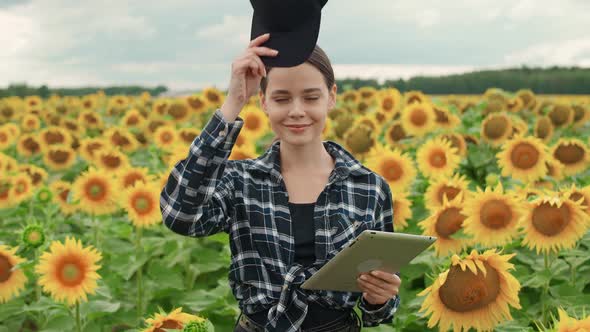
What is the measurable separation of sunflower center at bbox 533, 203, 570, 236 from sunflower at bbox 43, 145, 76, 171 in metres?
4.29

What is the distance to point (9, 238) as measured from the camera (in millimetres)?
4824

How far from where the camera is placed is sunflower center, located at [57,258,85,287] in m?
3.04

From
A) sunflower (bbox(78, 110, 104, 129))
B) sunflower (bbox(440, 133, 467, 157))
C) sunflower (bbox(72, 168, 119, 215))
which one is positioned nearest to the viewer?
sunflower (bbox(72, 168, 119, 215))

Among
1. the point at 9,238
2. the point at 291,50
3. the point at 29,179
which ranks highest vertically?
the point at 291,50

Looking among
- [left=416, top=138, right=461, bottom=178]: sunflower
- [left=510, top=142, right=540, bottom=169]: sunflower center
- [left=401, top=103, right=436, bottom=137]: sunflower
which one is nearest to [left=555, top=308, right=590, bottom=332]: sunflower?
[left=510, top=142, right=540, bottom=169]: sunflower center

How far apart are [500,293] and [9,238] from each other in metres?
3.37

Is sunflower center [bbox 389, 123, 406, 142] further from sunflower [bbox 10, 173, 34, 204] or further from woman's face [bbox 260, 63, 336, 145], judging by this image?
woman's face [bbox 260, 63, 336, 145]

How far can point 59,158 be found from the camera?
20.6 ft

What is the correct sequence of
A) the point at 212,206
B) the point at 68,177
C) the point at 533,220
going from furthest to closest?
the point at 68,177 → the point at 533,220 → the point at 212,206

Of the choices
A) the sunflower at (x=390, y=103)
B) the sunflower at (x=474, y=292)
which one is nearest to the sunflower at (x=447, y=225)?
the sunflower at (x=474, y=292)

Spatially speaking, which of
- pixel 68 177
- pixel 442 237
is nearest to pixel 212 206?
pixel 442 237

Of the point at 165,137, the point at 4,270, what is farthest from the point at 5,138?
the point at 4,270

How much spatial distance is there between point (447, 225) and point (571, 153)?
2236 mm

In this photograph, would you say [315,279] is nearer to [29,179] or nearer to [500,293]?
[500,293]
